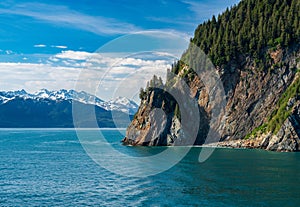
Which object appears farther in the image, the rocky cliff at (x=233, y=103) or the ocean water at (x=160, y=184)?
the rocky cliff at (x=233, y=103)

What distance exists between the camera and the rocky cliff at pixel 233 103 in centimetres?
16512

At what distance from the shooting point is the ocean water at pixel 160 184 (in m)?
65.2

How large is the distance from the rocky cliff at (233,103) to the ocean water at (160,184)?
167 ft

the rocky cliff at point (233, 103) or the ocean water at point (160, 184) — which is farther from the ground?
the rocky cliff at point (233, 103)

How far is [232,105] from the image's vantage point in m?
172

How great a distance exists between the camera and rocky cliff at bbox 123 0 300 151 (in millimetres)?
165125

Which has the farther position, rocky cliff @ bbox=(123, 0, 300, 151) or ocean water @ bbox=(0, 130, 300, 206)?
rocky cliff @ bbox=(123, 0, 300, 151)

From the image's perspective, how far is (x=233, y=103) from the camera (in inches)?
6791

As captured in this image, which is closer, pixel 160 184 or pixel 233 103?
pixel 160 184

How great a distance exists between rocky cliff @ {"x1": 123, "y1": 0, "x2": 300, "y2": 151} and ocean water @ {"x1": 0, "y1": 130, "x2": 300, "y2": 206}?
50.8 m

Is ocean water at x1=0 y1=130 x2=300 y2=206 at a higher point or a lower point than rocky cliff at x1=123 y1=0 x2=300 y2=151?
lower

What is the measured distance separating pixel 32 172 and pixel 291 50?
12903 centimetres

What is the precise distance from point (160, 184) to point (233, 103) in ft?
334

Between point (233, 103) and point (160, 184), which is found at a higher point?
point (233, 103)
